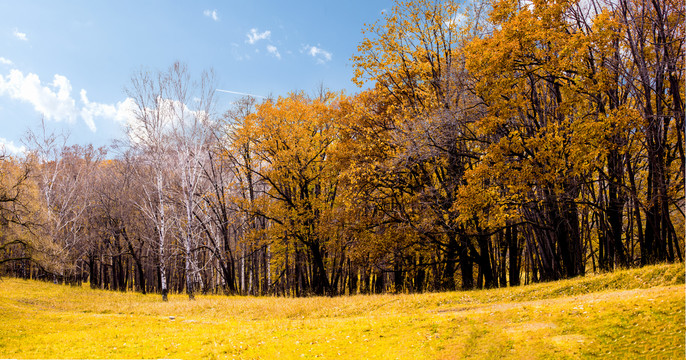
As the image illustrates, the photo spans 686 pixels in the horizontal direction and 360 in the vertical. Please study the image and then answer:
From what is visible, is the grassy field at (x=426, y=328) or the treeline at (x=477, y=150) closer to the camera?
the grassy field at (x=426, y=328)

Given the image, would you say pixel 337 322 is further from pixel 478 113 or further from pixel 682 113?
pixel 682 113

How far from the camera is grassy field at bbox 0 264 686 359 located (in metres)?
10.6

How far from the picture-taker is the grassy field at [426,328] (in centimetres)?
1059

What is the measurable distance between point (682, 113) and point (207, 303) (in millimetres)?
24158

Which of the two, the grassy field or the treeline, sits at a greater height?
the treeline

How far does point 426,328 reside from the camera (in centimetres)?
1374

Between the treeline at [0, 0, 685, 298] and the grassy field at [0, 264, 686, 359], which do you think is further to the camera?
the treeline at [0, 0, 685, 298]

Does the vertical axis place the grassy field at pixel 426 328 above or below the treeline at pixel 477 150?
below

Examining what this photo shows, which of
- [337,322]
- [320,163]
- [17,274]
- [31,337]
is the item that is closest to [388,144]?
[320,163]

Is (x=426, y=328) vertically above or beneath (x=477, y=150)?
beneath

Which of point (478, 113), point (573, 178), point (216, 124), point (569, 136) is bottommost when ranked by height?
point (573, 178)

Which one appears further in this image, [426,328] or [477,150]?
[477,150]

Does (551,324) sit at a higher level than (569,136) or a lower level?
lower

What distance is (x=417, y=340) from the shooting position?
12.8 metres
